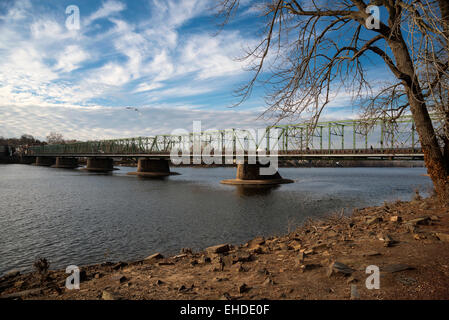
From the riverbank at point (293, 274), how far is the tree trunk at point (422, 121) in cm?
148

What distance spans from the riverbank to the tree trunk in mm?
1480

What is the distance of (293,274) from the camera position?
242 inches

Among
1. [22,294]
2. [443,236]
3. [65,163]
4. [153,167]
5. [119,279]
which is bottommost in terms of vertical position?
[65,163]

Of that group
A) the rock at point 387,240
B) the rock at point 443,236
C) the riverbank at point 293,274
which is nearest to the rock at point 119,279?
the riverbank at point 293,274

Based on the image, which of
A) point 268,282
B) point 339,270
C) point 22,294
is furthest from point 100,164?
point 339,270

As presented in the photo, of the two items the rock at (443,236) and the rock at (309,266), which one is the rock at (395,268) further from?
the rock at (443,236)

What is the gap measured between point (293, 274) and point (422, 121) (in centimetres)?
720

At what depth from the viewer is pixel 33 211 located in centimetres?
2389

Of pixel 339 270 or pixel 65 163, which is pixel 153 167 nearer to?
pixel 65 163

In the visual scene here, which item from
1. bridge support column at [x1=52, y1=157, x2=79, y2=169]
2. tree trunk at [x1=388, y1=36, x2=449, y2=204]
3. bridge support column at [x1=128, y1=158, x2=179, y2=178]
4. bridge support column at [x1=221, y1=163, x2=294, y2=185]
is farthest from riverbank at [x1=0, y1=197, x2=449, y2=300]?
bridge support column at [x1=52, y1=157, x2=79, y2=169]

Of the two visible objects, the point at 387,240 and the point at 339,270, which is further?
the point at 387,240

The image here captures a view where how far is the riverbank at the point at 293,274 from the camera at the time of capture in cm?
504
